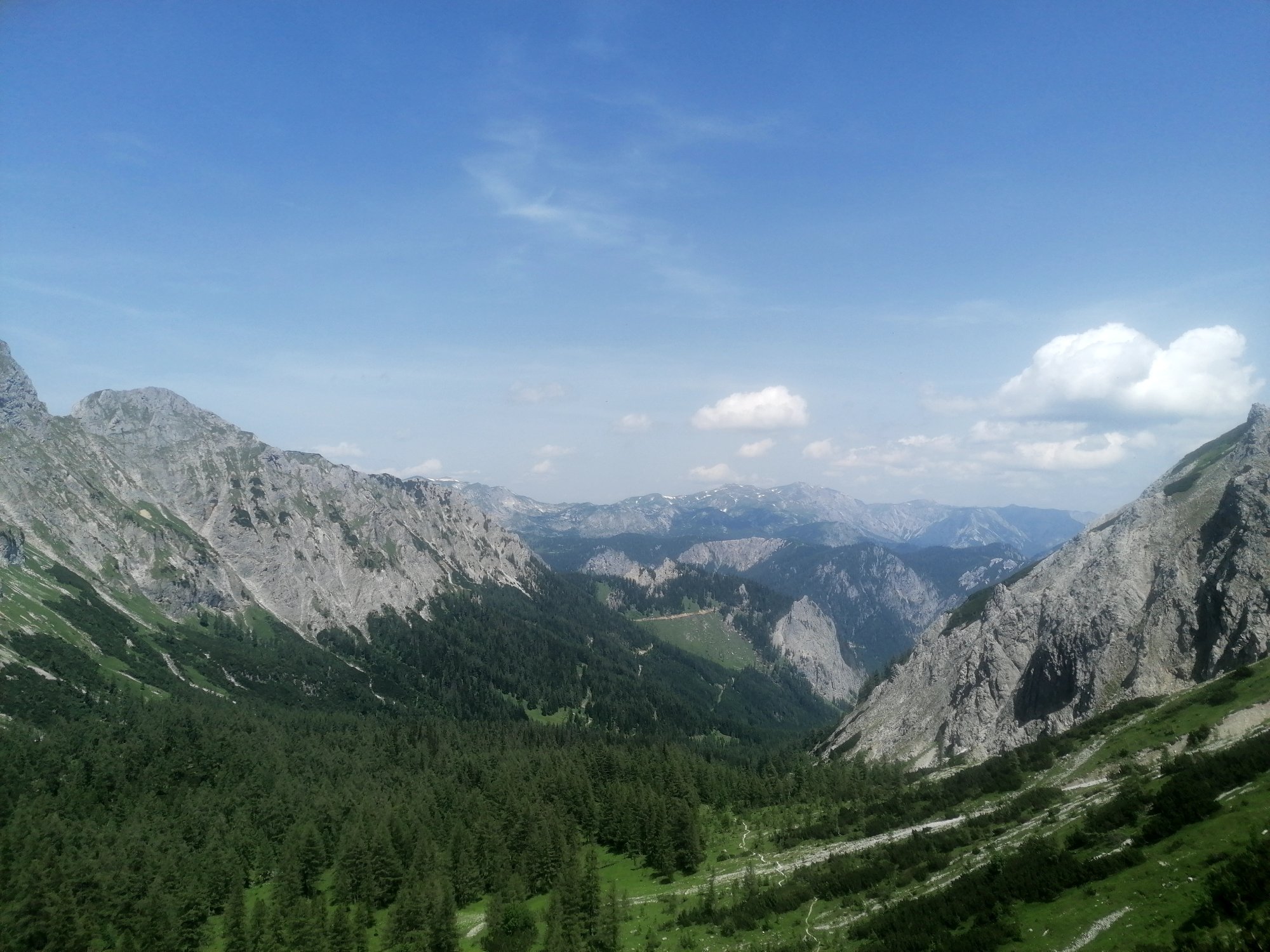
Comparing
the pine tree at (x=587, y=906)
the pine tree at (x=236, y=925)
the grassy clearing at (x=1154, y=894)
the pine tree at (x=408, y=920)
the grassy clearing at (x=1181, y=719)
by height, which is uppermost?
the grassy clearing at (x=1154, y=894)

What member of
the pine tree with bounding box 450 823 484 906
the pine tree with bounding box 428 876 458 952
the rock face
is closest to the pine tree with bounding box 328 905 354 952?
the pine tree with bounding box 428 876 458 952

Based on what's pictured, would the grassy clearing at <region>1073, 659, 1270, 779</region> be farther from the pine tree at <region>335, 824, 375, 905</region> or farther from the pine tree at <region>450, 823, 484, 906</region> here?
the pine tree at <region>335, 824, 375, 905</region>

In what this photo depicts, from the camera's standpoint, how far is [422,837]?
104 metres

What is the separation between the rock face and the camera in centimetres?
11769

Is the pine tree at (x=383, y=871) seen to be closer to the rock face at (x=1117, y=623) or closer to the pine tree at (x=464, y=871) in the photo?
the pine tree at (x=464, y=871)

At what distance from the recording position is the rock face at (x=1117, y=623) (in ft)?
386

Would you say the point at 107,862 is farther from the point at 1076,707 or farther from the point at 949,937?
the point at 1076,707

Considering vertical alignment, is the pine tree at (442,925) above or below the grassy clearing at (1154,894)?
below

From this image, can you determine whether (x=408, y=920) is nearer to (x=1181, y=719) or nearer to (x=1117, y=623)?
(x=1181, y=719)

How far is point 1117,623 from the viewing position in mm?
134750

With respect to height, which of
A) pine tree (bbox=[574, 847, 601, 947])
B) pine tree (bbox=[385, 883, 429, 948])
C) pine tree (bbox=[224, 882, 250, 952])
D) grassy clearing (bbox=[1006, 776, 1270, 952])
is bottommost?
pine tree (bbox=[224, 882, 250, 952])

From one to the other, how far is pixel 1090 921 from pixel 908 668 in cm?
17393

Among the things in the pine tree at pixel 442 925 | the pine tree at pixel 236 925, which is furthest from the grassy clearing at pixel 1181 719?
the pine tree at pixel 236 925

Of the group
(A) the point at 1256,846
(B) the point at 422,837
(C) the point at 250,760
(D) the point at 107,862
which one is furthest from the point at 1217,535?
(C) the point at 250,760
